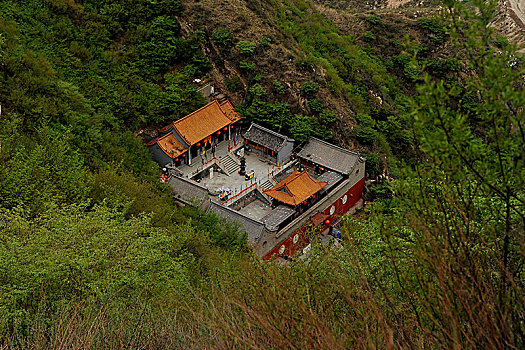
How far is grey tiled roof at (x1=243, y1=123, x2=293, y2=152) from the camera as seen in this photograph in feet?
89.0

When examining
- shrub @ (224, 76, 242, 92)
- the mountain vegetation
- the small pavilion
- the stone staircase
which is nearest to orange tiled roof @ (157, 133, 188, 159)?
the small pavilion

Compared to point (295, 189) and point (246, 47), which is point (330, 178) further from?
point (246, 47)

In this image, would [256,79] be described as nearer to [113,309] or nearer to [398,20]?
[398,20]

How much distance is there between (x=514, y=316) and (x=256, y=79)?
80.7ft

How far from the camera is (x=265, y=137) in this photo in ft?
90.5

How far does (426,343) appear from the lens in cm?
671

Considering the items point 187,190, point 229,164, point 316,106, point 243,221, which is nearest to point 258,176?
point 229,164

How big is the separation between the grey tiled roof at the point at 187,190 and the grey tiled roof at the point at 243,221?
0.68 m

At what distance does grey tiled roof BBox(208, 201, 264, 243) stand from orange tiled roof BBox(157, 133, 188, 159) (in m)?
3.93

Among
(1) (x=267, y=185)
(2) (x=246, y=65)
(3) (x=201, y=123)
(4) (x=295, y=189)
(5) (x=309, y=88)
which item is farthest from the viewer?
(2) (x=246, y=65)

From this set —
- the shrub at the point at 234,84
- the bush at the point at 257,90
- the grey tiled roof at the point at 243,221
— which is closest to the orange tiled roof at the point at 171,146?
the grey tiled roof at the point at 243,221

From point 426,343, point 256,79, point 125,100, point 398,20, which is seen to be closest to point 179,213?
point 125,100

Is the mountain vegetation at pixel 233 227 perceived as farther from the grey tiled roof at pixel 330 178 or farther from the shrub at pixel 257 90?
the grey tiled roof at pixel 330 178

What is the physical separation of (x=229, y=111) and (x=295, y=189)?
7275 mm
